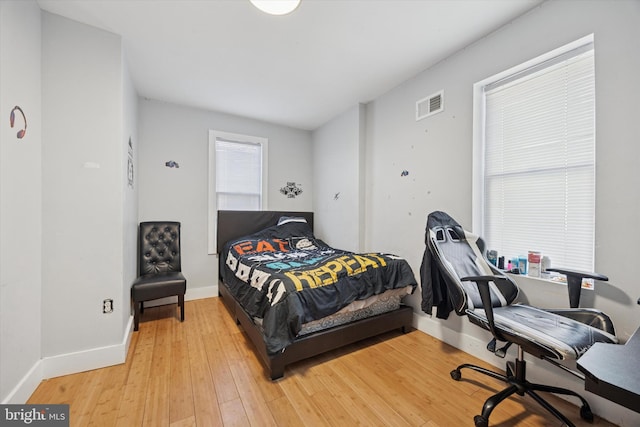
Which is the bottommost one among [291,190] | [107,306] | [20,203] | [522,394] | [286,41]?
[522,394]

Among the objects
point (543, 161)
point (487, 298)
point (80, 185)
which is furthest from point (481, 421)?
point (80, 185)

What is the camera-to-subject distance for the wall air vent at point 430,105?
96.3 inches

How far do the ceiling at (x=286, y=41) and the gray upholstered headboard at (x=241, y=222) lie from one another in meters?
1.64

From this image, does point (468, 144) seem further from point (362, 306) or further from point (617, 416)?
point (617, 416)

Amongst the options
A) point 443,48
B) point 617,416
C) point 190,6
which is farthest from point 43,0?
point 617,416

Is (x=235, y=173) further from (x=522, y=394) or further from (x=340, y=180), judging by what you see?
(x=522, y=394)

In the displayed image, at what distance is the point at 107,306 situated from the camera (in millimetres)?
1994

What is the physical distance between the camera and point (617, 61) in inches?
57.5

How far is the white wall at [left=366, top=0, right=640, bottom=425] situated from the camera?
4.66 feet

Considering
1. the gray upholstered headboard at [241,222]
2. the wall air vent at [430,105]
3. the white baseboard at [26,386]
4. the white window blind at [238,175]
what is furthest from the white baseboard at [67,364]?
the wall air vent at [430,105]

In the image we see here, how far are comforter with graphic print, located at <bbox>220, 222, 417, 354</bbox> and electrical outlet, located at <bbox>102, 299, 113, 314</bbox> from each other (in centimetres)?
101

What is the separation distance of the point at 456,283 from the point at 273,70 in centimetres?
256

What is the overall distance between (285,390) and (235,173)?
120 inches

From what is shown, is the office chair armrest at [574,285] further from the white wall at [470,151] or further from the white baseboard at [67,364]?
the white baseboard at [67,364]
